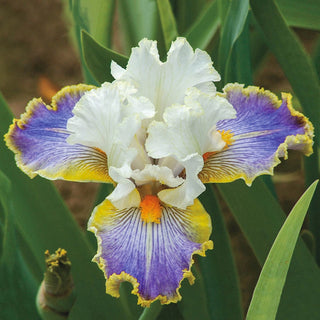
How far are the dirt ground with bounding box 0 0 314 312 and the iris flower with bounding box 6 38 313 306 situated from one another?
799mm

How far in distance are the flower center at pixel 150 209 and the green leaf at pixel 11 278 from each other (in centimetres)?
17

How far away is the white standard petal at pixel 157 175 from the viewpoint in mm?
608

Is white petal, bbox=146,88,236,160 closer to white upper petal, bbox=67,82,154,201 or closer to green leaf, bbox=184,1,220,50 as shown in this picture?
white upper petal, bbox=67,82,154,201

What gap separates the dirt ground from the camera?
1505 millimetres

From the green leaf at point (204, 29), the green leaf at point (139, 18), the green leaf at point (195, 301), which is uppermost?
the green leaf at point (139, 18)

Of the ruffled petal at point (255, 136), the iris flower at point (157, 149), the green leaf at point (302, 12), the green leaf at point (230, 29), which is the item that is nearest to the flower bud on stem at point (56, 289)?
the iris flower at point (157, 149)

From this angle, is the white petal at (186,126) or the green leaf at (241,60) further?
the green leaf at (241,60)

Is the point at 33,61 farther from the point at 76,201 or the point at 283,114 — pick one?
the point at 283,114

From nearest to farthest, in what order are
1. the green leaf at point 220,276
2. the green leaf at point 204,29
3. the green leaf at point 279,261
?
the green leaf at point 279,261
the green leaf at point 220,276
the green leaf at point 204,29

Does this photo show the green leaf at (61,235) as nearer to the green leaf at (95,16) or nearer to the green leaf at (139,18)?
the green leaf at (95,16)

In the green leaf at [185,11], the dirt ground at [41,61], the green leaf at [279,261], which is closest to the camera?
the green leaf at [279,261]

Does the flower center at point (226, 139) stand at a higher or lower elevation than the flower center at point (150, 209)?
higher

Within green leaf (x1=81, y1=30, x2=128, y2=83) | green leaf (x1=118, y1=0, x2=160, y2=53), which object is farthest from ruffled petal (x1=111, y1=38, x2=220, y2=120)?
green leaf (x1=118, y1=0, x2=160, y2=53)

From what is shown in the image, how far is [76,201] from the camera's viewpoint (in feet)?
4.81
